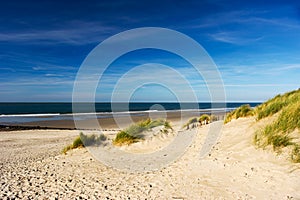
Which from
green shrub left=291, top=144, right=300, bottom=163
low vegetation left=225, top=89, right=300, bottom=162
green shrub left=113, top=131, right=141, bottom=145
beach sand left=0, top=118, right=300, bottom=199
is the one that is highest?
low vegetation left=225, top=89, right=300, bottom=162

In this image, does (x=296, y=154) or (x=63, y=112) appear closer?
(x=296, y=154)

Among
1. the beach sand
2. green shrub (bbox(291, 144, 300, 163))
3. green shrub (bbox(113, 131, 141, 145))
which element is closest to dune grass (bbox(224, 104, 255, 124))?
the beach sand

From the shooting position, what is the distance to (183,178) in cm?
621

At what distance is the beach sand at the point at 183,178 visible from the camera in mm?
5270

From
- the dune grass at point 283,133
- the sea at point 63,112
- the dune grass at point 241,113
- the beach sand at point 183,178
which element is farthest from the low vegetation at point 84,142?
the sea at point 63,112

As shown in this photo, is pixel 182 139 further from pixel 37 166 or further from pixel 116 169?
pixel 37 166

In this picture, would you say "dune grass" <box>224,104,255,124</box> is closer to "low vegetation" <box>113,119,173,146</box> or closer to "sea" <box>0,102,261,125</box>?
"low vegetation" <box>113,119,173,146</box>

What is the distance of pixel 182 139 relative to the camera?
10.3m

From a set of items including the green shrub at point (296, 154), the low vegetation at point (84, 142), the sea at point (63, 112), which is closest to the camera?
the green shrub at point (296, 154)

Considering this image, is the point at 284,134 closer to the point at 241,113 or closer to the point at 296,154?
the point at 296,154

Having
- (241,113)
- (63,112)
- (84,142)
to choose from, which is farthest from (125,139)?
(63,112)


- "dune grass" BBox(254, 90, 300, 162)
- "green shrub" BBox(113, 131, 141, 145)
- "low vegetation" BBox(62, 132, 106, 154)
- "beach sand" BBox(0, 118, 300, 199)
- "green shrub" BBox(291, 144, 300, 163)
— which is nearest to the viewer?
"beach sand" BBox(0, 118, 300, 199)

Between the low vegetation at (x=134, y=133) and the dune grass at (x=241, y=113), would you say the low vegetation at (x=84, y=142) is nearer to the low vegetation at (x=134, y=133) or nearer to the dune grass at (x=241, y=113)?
the low vegetation at (x=134, y=133)

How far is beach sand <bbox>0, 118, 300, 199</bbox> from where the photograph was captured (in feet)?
17.3
